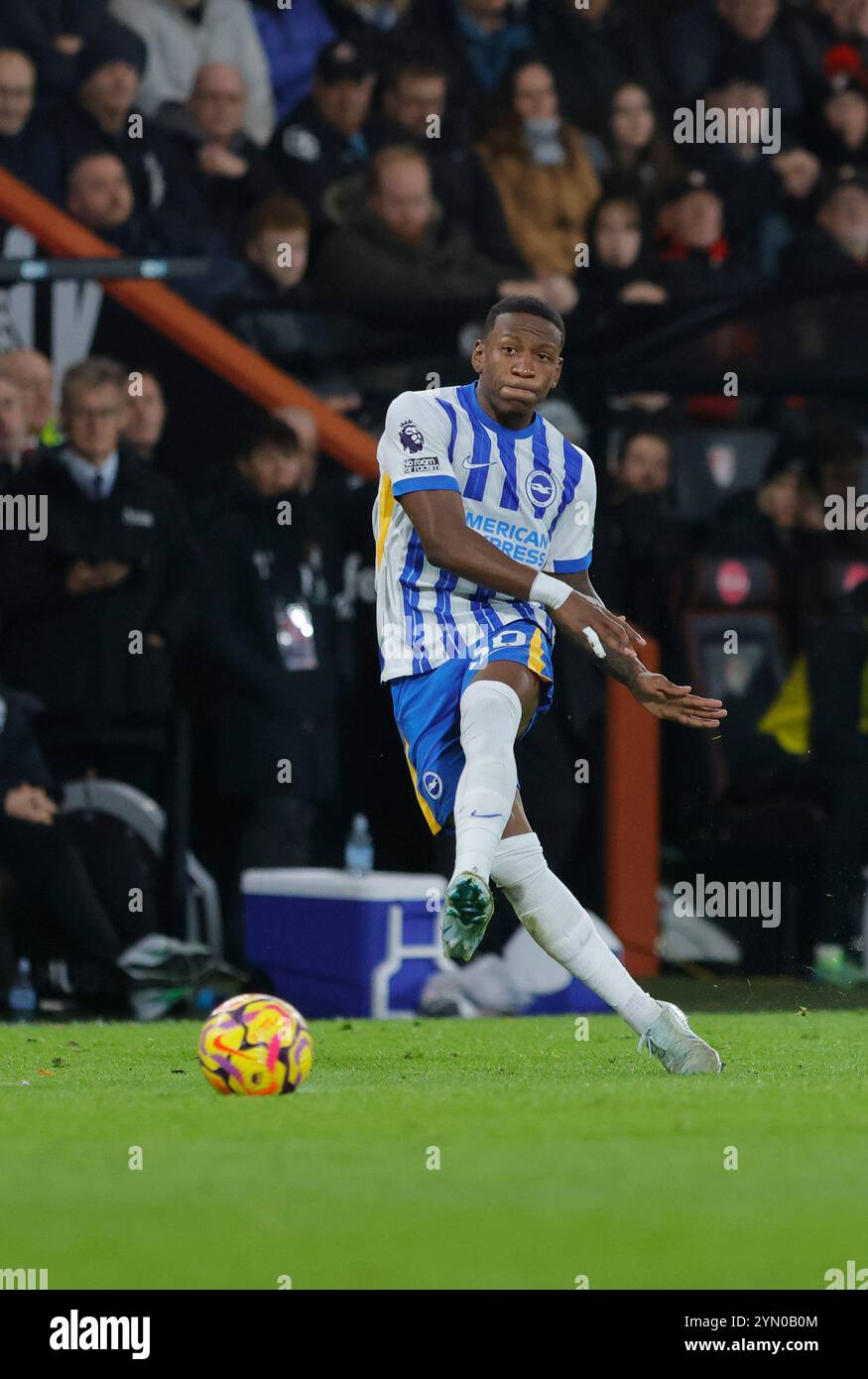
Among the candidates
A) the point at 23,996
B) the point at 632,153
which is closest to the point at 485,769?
the point at 23,996

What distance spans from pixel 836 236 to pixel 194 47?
346 cm

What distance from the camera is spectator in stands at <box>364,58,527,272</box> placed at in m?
11.4

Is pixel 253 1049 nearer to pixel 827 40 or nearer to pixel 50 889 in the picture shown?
pixel 50 889

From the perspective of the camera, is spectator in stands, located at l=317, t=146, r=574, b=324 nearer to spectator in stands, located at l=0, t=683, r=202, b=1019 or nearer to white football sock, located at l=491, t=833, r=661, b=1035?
spectator in stands, located at l=0, t=683, r=202, b=1019

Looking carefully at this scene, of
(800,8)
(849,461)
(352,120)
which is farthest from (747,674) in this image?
(800,8)

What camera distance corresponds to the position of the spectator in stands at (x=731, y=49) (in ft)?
41.7

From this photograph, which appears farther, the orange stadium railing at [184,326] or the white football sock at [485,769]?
the orange stadium railing at [184,326]

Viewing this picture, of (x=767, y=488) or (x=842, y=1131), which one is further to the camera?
(x=767, y=488)

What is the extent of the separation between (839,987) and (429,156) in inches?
182

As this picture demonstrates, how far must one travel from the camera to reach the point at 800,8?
1305 cm

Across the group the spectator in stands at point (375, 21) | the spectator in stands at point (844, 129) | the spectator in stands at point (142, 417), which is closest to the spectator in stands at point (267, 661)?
the spectator in stands at point (142, 417)

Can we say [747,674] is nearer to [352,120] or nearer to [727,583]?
[727,583]

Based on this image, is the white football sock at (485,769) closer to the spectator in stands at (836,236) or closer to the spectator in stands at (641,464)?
the spectator in stands at (641,464)

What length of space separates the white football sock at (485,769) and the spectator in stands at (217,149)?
5.68 metres
